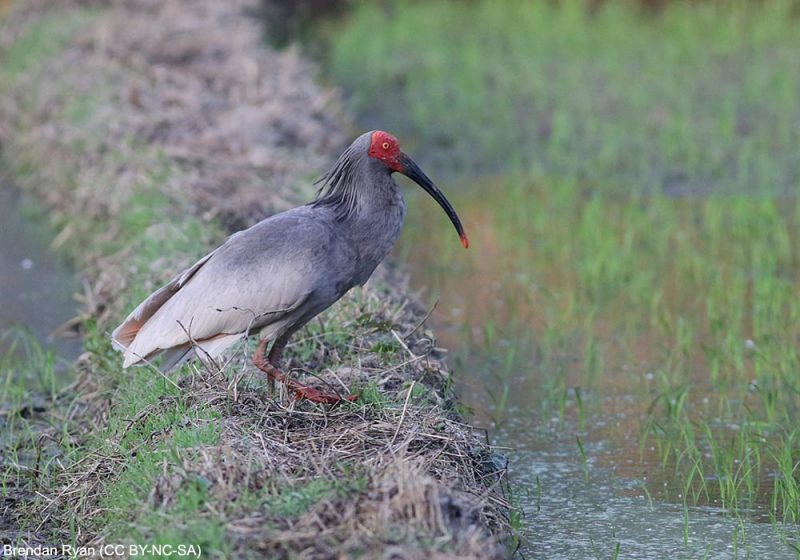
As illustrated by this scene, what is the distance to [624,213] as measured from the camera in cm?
875

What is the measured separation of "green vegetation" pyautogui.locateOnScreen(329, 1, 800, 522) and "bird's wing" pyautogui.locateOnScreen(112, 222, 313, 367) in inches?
60.3

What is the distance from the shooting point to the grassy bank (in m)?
3.42

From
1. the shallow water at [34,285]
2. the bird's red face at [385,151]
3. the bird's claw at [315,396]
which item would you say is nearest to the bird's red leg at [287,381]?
the bird's claw at [315,396]

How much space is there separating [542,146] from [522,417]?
5327 mm

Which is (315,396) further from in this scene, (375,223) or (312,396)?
(375,223)

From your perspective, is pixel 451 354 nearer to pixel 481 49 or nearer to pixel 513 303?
pixel 513 303

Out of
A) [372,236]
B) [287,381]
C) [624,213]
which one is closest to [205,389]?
[287,381]

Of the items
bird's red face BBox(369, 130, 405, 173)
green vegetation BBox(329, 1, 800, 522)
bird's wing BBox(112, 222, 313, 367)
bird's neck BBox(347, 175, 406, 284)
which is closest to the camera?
bird's wing BBox(112, 222, 313, 367)

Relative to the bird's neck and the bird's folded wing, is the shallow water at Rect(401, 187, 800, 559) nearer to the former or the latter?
the bird's neck

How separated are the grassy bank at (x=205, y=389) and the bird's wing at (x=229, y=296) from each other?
16 cm

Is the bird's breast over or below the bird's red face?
below

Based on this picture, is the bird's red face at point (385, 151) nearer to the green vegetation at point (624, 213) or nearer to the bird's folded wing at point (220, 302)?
the bird's folded wing at point (220, 302)

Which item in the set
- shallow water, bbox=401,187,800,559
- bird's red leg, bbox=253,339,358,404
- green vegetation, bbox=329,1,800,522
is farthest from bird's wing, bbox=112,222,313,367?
green vegetation, bbox=329,1,800,522

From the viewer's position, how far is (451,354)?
248 inches
